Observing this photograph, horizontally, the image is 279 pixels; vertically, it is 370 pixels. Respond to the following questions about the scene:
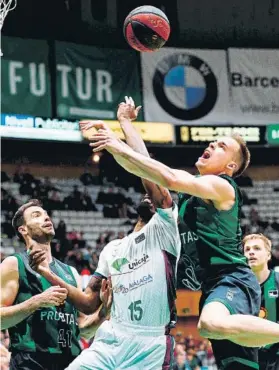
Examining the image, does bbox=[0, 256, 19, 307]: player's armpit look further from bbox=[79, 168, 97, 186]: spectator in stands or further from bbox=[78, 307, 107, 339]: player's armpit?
bbox=[79, 168, 97, 186]: spectator in stands

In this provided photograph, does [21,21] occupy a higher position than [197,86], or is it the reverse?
[21,21]

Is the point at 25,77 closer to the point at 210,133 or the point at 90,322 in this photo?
the point at 210,133

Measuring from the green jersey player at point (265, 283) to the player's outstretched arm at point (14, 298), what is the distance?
1.96 metres

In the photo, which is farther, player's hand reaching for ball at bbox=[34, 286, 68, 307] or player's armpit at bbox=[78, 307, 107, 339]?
player's armpit at bbox=[78, 307, 107, 339]

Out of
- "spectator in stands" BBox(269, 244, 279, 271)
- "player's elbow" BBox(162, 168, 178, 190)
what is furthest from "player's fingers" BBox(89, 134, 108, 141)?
"spectator in stands" BBox(269, 244, 279, 271)

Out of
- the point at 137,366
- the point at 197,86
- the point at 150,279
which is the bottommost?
the point at 137,366

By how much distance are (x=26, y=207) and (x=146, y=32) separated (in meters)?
1.55

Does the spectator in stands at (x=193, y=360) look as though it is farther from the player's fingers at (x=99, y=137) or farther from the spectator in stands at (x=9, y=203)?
the player's fingers at (x=99, y=137)

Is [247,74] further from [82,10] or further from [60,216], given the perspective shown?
[60,216]

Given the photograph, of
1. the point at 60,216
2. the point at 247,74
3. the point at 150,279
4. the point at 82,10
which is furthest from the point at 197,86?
the point at 150,279

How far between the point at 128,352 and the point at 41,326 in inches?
33.1

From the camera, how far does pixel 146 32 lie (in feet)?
19.5

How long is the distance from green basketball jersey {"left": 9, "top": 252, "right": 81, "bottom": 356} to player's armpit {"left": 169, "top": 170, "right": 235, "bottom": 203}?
1.27 meters

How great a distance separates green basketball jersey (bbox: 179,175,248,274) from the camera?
5031 mm
